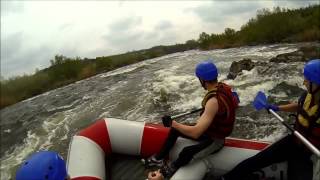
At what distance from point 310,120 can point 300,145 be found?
294 millimetres

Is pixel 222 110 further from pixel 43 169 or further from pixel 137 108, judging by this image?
pixel 137 108

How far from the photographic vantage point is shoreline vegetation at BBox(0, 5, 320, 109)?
17266 millimetres

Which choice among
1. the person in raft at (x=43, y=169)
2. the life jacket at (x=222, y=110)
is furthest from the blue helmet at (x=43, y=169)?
the life jacket at (x=222, y=110)

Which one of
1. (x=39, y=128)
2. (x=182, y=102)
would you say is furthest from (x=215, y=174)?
(x=39, y=128)

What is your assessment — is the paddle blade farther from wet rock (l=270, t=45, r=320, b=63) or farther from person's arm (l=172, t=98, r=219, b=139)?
wet rock (l=270, t=45, r=320, b=63)

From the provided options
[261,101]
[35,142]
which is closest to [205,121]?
[261,101]

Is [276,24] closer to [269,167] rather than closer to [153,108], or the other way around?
[153,108]

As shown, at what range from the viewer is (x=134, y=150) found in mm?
4508

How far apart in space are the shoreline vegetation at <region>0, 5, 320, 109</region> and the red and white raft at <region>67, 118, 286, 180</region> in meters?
12.1

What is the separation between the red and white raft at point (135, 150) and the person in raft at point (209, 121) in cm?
11

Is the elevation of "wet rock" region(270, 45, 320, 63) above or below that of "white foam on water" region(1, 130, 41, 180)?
above

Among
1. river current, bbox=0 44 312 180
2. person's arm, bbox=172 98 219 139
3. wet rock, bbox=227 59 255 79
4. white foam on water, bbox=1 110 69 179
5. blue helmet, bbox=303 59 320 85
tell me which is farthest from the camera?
wet rock, bbox=227 59 255 79

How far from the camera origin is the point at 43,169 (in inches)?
83.4

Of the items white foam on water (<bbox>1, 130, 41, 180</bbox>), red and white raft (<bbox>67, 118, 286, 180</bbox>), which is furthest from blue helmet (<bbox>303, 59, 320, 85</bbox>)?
white foam on water (<bbox>1, 130, 41, 180</bbox>)
